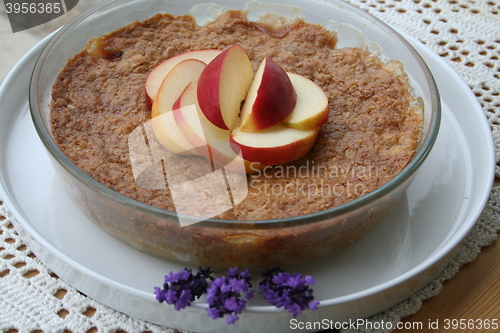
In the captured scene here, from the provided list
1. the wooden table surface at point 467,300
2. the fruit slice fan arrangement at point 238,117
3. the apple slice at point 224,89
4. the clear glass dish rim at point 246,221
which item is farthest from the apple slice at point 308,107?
the wooden table surface at point 467,300

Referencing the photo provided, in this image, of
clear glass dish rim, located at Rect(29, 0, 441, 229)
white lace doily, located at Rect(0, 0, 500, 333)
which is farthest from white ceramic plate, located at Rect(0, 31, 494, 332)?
clear glass dish rim, located at Rect(29, 0, 441, 229)

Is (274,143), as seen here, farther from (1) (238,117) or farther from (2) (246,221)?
(2) (246,221)

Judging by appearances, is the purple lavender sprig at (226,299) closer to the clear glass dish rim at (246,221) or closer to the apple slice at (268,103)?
the clear glass dish rim at (246,221)

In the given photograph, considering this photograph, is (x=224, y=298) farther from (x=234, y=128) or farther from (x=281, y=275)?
(x=234, y=128)

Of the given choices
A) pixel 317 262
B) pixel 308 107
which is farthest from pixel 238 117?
pixel 317 262

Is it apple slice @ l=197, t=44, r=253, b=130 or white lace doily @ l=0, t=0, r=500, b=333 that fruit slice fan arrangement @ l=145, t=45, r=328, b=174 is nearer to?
apple slice @ l=197, t=44, r=253, b=130
